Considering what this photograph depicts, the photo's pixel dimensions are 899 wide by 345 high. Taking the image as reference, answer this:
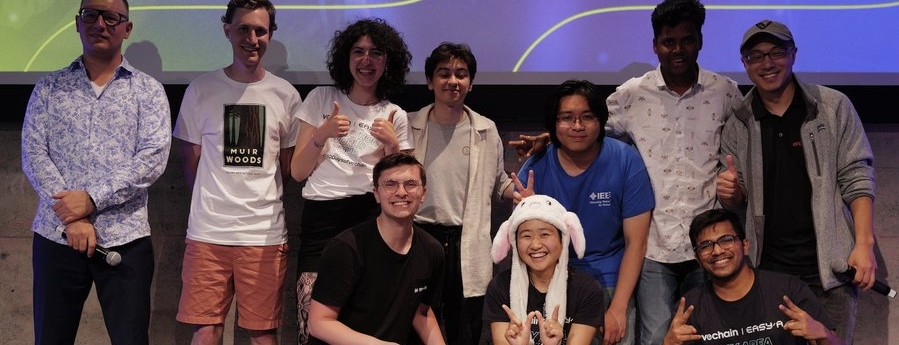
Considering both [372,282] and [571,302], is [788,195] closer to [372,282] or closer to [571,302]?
[571,302]

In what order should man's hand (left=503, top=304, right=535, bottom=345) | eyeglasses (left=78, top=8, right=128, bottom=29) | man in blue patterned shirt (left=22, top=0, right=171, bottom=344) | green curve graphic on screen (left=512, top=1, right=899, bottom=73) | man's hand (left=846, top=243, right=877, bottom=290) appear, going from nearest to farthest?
1. man's hand (left=503, top=304, right=535, bottom=345)
2. man's hand (left=846, top=243, right=877, bottom=290)
3. man in blue patterned shirt (left=22, top=0, right=171, bottom=344)
4. eyeglasses (left=78, top=8, right=128, bottom=29)
5. green curve graphic on screen (left=512, top=1, right=899, bottom=73)

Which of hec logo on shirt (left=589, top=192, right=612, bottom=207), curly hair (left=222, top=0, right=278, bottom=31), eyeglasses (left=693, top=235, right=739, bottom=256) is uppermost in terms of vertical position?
curly hair (left=222, top=0, right=278, bottom=31)

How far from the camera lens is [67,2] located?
3822 mm

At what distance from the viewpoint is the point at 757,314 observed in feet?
9.74

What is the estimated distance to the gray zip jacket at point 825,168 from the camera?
3.07 metres

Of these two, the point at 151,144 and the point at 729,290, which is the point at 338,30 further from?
the point at 729,290

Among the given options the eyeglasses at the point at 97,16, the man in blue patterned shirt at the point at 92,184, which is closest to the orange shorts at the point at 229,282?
the man in blue patterned shirt at the point at 92,184

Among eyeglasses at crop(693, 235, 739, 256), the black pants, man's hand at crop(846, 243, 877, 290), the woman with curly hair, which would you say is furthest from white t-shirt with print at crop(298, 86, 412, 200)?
man's hand at crop(846, 243, 877, 290)

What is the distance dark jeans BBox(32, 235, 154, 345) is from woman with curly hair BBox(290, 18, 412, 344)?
1.83 feet

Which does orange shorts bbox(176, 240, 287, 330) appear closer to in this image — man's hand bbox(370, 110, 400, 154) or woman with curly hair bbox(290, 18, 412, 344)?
woman with curly hair bbox(290, 18, 412, 344)

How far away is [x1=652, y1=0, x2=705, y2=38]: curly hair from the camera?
10.7 feet

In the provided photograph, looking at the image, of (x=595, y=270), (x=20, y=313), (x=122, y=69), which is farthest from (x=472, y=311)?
(x=20, y=313)

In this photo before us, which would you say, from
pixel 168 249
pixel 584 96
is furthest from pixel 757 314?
pixel 168 249

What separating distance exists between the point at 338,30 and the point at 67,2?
112 centimetres
